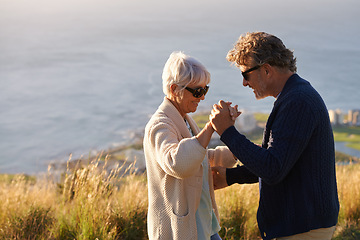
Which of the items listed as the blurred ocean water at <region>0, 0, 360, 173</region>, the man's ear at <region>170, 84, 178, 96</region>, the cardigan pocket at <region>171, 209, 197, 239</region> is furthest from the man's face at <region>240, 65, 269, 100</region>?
the blurred ocean water at <region>0, 0, 360, 173</region>

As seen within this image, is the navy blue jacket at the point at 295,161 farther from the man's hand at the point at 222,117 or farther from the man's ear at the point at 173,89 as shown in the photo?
the man's ear at the point at 173,89

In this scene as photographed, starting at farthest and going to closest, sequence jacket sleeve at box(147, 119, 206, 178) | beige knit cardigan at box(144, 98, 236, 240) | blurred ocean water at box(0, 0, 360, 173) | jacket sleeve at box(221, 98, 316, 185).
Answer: blurred ocean water at box(0, 0, 360, 173), beige knit cardigan at box(144, 98, 236, 240), jacket sleeve at box(147, 119, 206, 178), jacket sleeve at box(221, 98, 316, 185)

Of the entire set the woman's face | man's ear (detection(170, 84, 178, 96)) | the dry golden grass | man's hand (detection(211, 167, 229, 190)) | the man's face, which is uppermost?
the man's face

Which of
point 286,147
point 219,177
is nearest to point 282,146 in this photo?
point 286,147

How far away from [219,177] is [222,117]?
75 centimetres

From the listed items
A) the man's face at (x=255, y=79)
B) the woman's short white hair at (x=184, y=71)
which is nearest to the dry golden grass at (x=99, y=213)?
the woman's short white hair at (x=184, y=71)

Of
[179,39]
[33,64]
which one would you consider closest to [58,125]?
[33,64]

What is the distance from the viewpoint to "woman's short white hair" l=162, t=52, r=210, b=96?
2.23 m

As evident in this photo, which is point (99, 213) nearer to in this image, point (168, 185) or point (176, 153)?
point (168, 185)

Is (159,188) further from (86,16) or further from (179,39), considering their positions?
(86,16)

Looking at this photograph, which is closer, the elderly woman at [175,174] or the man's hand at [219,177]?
the elderly woman at [175,174]

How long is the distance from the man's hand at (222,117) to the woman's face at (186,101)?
0.89 ft

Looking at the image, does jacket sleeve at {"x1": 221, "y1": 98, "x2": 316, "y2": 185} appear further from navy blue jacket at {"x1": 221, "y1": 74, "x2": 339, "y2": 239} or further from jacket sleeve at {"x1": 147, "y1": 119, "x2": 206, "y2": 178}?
jacket sleeve at {"x1": 147, "y1": 119, "x2": 206, "y2": 178}

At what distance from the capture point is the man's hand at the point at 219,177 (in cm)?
265
